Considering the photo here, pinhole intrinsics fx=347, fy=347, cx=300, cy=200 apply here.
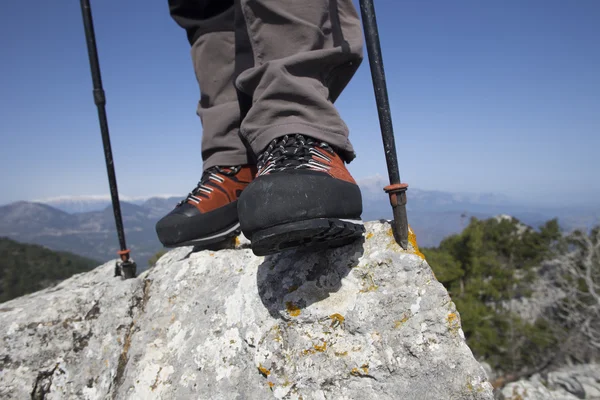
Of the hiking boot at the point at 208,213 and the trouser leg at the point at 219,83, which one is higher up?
the trouser leg at the point at 219,83

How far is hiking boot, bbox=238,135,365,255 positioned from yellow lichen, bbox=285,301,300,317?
0.92 feet

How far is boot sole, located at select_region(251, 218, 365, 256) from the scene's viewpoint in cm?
104

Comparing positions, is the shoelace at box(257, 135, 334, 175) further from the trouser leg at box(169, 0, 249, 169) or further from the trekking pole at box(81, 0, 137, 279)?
the trekking pole at box(81, 0, 137, 279)

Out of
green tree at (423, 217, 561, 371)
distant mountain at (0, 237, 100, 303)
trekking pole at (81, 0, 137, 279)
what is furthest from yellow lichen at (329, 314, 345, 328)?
distant mountain at (0, 237, 100, 303)

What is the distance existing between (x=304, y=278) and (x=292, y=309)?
13 centimetres

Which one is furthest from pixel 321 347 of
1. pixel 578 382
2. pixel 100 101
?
pixel 578 382

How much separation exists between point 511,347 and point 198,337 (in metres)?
21.5

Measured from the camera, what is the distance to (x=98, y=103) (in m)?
2.35

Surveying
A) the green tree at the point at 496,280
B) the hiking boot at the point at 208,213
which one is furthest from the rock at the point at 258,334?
the green tree at the point at 496,280

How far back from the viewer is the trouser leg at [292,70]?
1.31 metres

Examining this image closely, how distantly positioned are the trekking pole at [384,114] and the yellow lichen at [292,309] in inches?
19.9

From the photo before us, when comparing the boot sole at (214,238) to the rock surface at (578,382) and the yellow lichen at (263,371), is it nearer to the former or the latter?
the yellow lichen at (263,371)

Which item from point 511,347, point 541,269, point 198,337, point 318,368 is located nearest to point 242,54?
point 198,337

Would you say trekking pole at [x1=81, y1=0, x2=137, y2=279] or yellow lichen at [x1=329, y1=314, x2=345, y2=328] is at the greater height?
trekking pole at [x1=81, y1=0, x2=137, y2=279]
